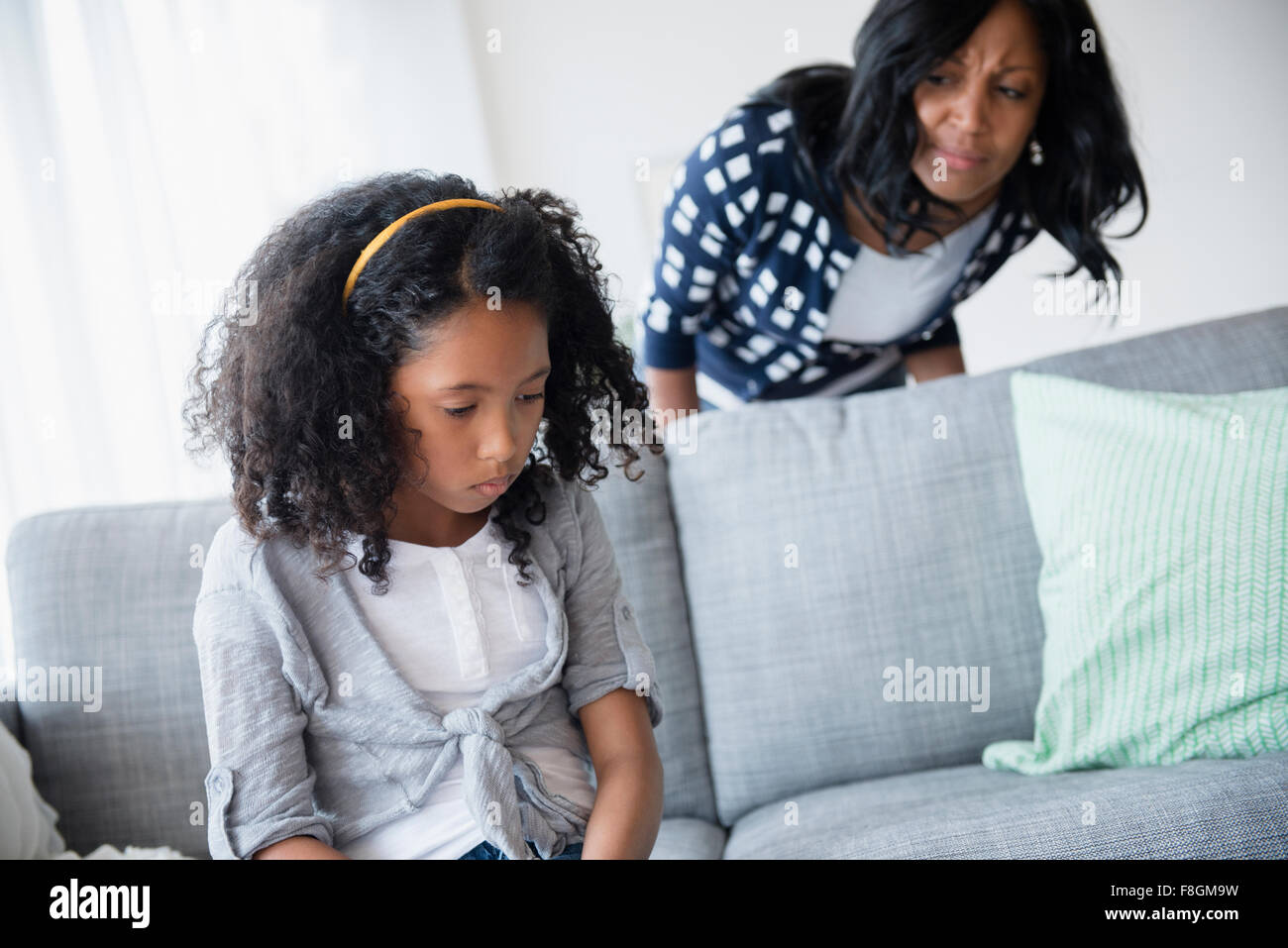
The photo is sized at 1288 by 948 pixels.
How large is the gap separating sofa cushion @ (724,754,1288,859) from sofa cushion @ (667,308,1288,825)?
0.38 ft

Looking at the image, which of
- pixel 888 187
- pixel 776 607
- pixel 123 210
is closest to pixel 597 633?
pixel 776 607

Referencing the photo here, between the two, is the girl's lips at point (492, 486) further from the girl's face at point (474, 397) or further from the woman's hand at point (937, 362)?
the woman's hand at point (937, 362)

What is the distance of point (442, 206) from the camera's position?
899mm

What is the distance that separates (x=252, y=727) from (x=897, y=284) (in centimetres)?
104

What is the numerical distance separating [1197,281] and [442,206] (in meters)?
A: 3.16

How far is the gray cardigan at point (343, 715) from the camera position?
0.84m

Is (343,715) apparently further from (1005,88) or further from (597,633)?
(1005,88)

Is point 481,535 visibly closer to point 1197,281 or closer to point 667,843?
point 667,843

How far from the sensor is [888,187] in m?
Result: 1.34

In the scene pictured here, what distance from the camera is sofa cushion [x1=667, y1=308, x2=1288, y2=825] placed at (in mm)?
1280

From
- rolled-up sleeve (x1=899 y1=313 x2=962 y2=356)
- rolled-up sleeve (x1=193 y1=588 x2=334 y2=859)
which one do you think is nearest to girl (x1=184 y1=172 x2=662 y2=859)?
rolled-up sleeve (x1=193 y1=588 x2=334 y2=859)

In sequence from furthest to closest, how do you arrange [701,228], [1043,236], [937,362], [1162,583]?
[1043,236] → [937,362] → [701,228] → [1162,583]

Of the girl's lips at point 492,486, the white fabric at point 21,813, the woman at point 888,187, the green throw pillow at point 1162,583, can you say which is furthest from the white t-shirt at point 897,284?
the white fabric at point 21,813
